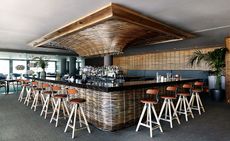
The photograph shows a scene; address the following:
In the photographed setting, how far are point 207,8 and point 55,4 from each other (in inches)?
120

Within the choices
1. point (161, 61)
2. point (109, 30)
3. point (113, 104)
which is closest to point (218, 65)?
point (161, 61)

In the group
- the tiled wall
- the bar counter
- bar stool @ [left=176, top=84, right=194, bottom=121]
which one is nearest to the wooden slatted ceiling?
the bar counter

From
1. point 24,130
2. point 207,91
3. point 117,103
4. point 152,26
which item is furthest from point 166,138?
point 207,91

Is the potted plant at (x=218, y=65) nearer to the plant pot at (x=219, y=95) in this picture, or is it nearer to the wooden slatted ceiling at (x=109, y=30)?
the plant pot at (x=219, y=95)

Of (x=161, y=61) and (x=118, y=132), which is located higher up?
(x=161, y=61)

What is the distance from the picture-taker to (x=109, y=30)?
14.4 feet

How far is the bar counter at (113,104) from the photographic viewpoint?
3.61m

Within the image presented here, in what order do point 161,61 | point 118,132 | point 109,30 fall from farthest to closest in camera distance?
point 161,61
point 109,30
point 118,132

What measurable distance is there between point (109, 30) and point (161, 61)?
697 centimetres

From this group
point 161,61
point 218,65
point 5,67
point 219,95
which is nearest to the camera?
point 218,65

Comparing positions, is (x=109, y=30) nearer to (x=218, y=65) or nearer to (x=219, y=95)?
(x=218, y=65)

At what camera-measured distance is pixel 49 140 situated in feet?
10.3

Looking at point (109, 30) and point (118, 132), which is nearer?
point (118, 132)

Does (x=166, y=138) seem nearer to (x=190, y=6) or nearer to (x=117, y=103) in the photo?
(x=117, y=103)
